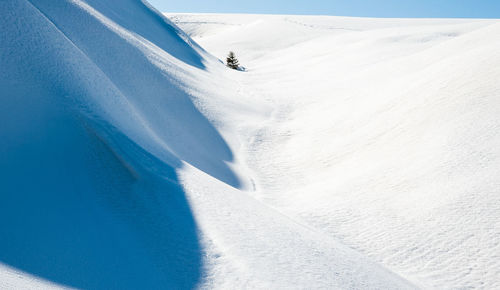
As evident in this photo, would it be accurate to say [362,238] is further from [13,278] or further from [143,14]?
[143,14]

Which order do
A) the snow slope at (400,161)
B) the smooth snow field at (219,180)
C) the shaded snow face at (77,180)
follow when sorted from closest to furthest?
1. the shaded snow face at (77,180)
2. the smooth snow field at (219,180)
3. the snow slope at (400,161)

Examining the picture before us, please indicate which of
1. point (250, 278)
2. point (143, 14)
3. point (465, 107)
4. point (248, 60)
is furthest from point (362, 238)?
point (248, 60)

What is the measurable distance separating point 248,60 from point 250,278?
1566 inches

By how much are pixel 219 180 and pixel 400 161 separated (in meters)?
3.77

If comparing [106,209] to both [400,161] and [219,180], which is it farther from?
[400,161]

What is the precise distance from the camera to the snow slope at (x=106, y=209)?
4105 millimetres

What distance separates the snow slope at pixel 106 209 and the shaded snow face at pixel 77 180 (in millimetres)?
15

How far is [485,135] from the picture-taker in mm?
7996

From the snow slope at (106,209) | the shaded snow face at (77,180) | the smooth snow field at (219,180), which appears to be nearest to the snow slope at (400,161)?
the smooth snow field at (219,180)

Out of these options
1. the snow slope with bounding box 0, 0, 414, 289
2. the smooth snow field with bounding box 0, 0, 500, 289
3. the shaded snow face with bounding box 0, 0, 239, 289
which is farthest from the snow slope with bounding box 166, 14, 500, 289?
the shaded snow face with bounding box 0, 0, 239, 289

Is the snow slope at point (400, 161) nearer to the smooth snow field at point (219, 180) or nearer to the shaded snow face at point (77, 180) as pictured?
the smooth snow field at point (219, 180)

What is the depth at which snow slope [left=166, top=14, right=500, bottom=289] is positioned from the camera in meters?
6.20

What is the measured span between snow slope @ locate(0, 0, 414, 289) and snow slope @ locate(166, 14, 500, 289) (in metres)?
1.00

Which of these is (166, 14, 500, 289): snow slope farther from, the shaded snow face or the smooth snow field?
the shaded snow face
